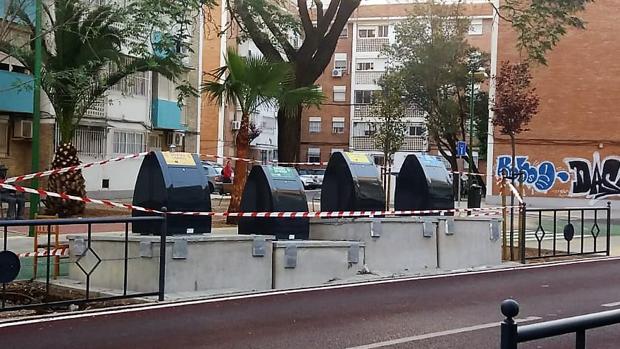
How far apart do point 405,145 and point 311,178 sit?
12486mm

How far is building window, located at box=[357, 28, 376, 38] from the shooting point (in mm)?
63844

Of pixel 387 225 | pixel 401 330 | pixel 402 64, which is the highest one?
pixel 402 64

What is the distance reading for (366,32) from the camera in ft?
210

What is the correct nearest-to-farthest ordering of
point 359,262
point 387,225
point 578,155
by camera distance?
1. point 359,262
2. point 387,225
3. point 578,155

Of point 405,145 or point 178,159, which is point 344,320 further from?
point 405,145

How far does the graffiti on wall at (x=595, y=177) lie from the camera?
3591 centimetres

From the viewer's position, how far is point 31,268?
1095cm

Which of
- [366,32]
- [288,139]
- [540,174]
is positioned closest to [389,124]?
[540,174]

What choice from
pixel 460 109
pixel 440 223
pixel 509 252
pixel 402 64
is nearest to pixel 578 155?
pixel 460 109

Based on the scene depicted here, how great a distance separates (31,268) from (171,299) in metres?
2.57

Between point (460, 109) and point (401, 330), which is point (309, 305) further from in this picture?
point (460, 109)

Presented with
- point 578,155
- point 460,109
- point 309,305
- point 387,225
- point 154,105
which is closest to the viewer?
point 309,305

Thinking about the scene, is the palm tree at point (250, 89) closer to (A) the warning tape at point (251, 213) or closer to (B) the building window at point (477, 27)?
(A) the warning tape at point (251, 213)

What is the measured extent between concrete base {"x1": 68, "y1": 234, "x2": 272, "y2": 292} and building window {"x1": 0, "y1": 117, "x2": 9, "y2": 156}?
686 inches
